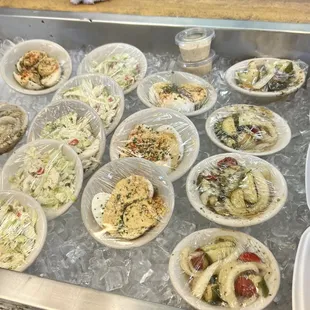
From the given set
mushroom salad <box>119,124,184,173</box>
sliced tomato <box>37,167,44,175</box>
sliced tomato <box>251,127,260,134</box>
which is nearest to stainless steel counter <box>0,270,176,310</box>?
sliced tomato <box>37,167,44,175</box>

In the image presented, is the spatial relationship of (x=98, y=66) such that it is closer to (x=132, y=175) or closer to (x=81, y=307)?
(x=132, y=175)

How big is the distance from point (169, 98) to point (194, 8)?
0.77m

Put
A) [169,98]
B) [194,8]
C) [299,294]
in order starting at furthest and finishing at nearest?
[194,8], [169,98], [299,294]

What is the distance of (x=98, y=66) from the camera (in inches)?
108

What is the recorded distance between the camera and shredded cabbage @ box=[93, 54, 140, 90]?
2602mm

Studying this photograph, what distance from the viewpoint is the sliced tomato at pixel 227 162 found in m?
1.98

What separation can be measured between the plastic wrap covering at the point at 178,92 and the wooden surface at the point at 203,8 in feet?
1.60

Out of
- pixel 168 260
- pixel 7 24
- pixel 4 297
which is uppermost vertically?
pixel 7 24

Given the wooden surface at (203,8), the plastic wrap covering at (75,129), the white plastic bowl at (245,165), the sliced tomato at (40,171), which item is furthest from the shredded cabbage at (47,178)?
the wooden surface at (203,8)

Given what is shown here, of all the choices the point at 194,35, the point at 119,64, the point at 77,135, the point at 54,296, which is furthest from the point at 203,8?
the point at 54,296

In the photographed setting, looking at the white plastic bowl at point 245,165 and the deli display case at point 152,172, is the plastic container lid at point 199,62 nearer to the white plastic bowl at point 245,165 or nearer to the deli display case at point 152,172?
the deli display case at point 152,172

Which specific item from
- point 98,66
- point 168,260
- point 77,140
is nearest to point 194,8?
point 98,66

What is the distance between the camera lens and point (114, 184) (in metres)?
2.03

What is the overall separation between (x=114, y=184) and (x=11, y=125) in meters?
0.90
